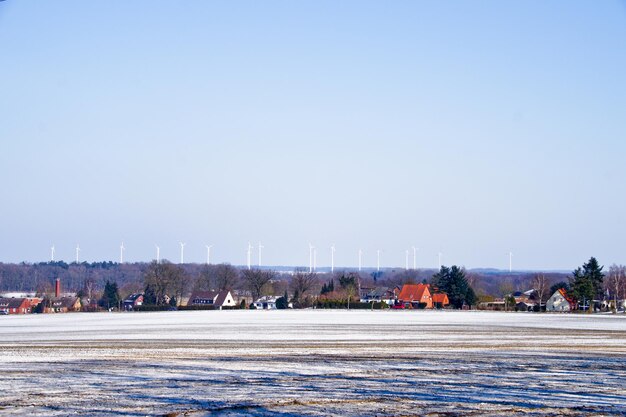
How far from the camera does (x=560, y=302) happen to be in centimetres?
11800

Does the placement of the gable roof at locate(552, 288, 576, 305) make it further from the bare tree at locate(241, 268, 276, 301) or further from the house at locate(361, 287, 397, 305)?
the bare tree at locate(241, 268, 276, 301)

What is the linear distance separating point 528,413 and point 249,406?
556 cm

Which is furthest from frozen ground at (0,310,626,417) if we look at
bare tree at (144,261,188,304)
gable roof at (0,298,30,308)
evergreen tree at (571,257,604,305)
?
bare tree at (144,261,188,304)

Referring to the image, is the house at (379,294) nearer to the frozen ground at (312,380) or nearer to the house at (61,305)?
the house at (61,305)

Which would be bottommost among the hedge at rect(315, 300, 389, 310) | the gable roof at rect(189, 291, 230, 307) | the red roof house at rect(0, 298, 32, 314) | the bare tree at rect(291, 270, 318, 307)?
the red roof house at rect(0, 298, 32, 314)

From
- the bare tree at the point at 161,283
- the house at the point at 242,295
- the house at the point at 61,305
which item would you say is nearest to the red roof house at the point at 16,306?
the house at the point at 61,305

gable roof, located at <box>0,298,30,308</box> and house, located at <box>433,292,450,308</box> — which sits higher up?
house, located at <box>433,292,450,308</box>

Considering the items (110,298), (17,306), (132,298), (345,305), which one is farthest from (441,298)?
(17,306)

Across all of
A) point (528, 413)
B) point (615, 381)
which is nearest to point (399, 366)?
point (615, 381)

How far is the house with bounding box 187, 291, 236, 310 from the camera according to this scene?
140 metres

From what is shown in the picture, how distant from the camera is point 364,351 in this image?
32.1 m

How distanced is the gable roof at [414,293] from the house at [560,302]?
2047 cm

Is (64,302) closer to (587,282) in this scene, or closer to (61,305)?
(61,305)

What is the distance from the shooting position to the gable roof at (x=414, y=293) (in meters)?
133
